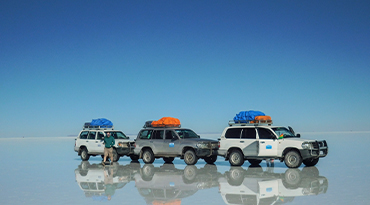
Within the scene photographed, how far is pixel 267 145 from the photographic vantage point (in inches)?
767

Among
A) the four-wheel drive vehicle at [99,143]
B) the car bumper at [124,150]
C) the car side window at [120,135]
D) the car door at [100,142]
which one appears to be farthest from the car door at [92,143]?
the car bumper at [124,150]

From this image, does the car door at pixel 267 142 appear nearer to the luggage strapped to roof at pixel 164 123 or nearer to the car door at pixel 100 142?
the luggage strapped to roof at pixel 164 123

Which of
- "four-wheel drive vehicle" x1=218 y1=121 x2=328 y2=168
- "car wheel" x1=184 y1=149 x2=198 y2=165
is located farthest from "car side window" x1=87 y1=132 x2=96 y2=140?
"four-wheel drive vehicle" x1=218 y1=121 x2=328 y2=168

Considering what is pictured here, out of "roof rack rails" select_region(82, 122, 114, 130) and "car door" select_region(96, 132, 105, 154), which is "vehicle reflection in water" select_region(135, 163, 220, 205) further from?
"roof rack rails" select_region(82, 122, 114, 130)

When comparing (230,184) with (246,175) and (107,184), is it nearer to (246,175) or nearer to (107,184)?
(246,175)

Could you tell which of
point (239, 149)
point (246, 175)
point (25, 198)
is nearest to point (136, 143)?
point (239, 149)

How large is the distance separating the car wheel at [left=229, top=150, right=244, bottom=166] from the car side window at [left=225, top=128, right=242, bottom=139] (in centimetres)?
73

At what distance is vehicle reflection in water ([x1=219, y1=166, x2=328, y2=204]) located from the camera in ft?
36.2

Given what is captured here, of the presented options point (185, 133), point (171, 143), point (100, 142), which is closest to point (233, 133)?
point (185, 133)

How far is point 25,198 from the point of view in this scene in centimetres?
1161

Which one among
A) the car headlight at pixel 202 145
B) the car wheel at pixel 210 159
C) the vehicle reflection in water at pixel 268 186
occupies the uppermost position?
the car headlight at pixel 202 145

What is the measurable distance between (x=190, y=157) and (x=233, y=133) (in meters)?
2.63

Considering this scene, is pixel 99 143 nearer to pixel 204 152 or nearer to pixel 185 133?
pixel 185 133

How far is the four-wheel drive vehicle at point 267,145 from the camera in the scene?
18.8 m
